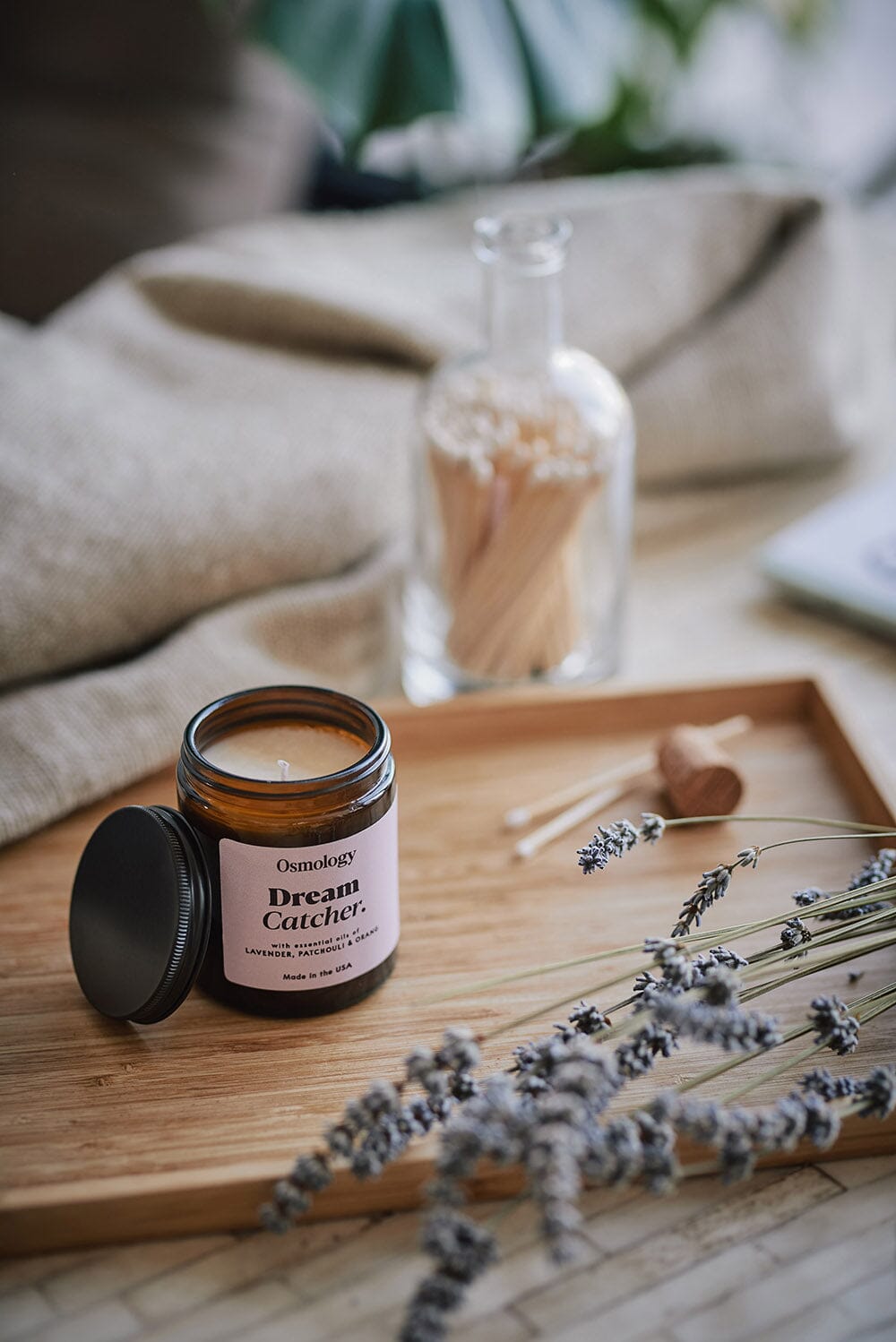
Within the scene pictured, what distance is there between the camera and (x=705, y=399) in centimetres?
95

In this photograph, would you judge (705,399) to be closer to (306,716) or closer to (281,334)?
(281,334)

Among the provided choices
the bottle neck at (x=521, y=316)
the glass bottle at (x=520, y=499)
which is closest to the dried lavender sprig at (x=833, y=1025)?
the glass bottle at (x=520, y=499)

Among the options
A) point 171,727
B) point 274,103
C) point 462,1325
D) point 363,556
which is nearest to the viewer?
point 462,1325

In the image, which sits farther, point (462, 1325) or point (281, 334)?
point (281, 334)

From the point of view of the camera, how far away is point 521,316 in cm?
72

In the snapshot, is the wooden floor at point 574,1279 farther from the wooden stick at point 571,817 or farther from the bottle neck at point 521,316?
the bottle neck at point 521,316

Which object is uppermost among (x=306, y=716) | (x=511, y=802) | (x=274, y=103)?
(x=274, y=103)

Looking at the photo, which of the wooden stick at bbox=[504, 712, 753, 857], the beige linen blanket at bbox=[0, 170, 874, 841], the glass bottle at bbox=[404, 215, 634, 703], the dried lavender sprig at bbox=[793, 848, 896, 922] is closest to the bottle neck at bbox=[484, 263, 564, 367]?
the glass bottle at bbox=[404, 215, 634, 703]

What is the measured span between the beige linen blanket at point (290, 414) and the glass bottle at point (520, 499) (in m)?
0.07

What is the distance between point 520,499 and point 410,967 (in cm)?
25

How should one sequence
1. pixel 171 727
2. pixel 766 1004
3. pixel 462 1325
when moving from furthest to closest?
pixel 171 727 → pixel 766 1004 → pixel 462 1325

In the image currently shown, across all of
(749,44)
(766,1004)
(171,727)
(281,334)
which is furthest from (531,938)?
(749,44)

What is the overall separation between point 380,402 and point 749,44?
2.86 ft

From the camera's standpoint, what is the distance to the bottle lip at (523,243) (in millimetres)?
688
